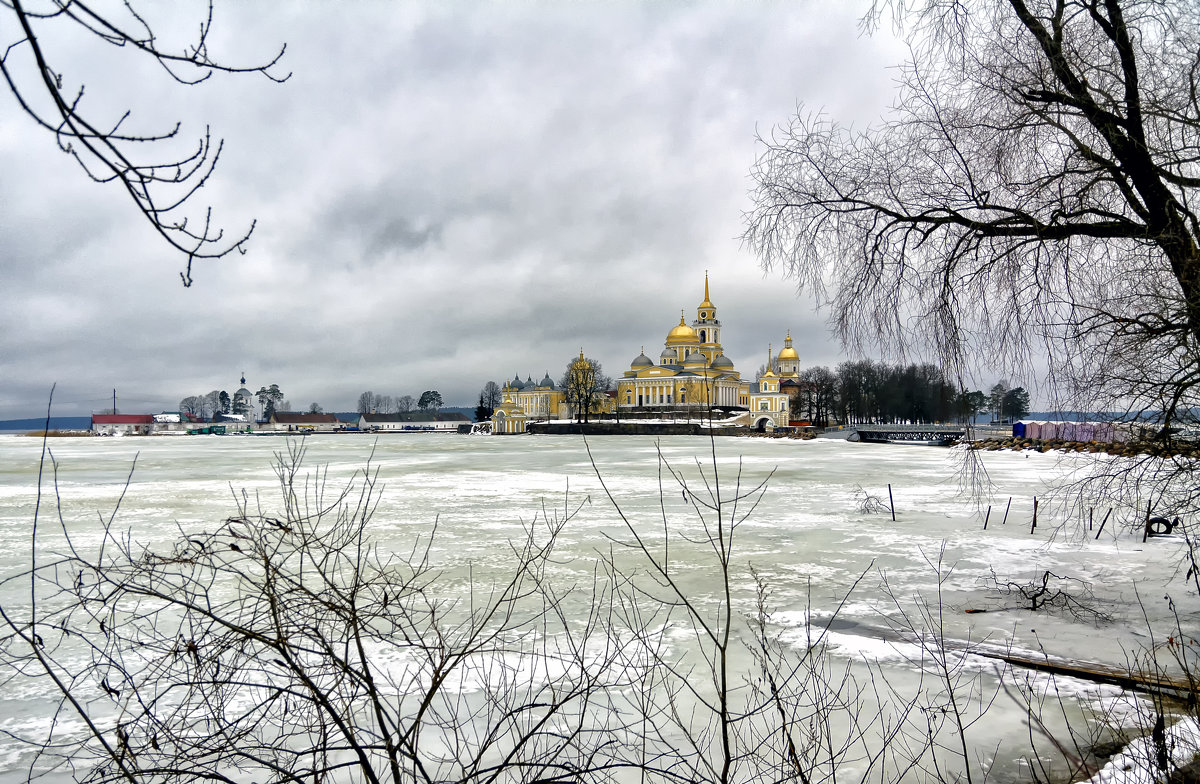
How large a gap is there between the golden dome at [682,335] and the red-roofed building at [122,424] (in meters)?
86.6

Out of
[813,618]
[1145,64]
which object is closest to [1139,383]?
[1145,64]

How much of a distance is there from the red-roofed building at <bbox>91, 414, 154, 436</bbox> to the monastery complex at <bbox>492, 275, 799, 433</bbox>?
212 feet

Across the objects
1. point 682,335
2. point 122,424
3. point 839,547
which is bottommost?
point 839,547

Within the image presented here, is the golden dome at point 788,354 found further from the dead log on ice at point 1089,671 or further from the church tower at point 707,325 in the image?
the dead log on ice at point 1089,671

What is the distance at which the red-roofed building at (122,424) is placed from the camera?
120250 mm

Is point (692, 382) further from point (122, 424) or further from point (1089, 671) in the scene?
point (122, 424)

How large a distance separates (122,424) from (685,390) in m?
108

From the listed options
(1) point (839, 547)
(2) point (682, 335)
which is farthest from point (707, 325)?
(1) point (839, 547)

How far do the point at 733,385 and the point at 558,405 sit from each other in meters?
29.3

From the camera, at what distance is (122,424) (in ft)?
431

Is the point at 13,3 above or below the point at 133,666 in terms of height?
above

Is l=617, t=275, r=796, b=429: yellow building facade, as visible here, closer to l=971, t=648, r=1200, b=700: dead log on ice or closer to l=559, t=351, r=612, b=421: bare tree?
l=559, t=351, r=612, b=421: bare tree

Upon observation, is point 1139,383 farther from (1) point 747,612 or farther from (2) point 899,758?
(1) point 747,612

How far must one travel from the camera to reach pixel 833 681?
181 inches
